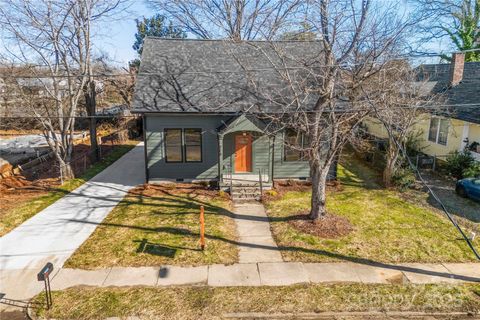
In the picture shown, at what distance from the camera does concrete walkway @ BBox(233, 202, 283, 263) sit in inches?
353

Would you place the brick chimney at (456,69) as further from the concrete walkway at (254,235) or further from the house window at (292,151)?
the concrete walkway at (254,235)

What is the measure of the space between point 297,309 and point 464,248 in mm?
5958

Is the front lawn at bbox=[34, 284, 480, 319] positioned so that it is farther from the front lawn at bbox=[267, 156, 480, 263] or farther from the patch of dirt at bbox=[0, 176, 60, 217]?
the patch of dirt at bbox=[0, 176, 60, 217]

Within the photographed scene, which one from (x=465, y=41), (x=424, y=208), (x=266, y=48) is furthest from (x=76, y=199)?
(x=465, y=41)

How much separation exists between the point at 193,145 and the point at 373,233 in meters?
8.72

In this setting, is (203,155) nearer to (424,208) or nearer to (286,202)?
(286,202)

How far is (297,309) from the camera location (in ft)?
22.5

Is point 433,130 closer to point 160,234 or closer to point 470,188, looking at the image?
point 470,188

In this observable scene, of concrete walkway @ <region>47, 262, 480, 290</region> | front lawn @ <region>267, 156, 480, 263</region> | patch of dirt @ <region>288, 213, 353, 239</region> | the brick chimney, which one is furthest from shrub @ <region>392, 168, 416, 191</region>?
the brick chimney

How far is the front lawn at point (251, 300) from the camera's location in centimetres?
675

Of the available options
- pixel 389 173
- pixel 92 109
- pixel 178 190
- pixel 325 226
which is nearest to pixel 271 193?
pixel 325 226

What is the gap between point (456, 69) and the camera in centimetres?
1914

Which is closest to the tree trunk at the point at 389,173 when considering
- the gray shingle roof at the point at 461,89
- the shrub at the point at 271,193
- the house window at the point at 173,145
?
the gray shingle roof at the point at 461,89

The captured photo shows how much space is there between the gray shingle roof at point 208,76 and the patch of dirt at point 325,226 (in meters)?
5.11
